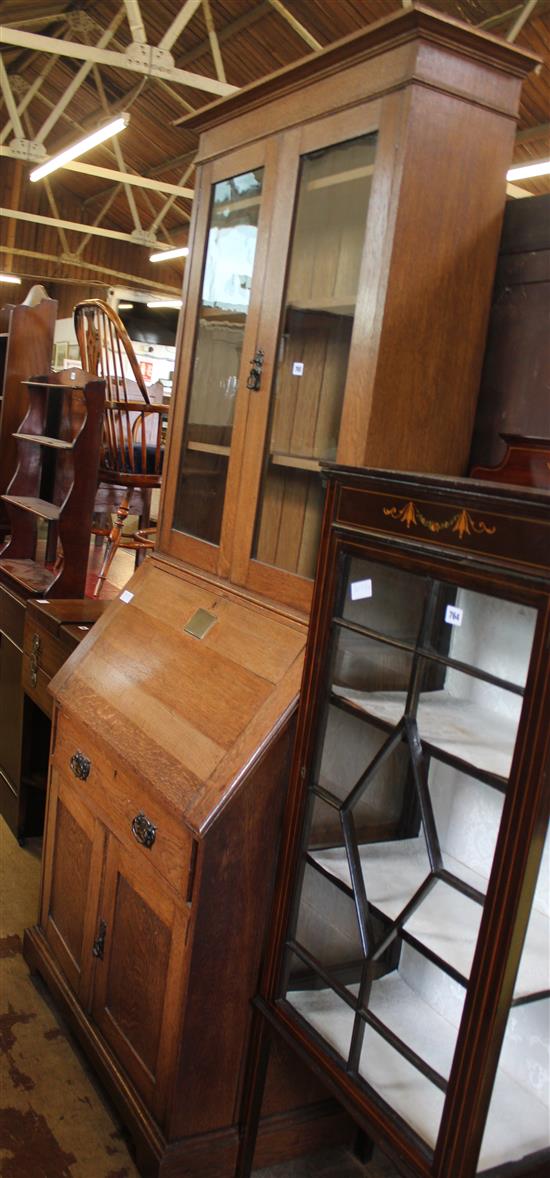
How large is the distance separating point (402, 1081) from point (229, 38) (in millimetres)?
8596

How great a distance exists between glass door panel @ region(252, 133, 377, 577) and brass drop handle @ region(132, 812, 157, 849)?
0.60 m

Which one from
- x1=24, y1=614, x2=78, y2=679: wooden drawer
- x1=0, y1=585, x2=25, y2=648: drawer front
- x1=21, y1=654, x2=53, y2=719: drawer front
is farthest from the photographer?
x1=0, y1=585, x2=25, y2=648: drawer front

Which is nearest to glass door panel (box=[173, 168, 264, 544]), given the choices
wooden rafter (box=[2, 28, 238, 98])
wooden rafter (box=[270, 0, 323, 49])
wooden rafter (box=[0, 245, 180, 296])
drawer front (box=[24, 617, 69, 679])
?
drawer front (box=[24, 617, 69, 679])

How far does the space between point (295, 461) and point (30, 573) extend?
2.02 metres

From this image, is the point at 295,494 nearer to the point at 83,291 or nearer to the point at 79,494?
the point at 79,494

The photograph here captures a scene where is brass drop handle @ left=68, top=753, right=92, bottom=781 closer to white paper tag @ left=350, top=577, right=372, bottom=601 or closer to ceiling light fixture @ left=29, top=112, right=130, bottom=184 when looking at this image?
white paper tag @ left=350, top=577, right=372, bottom=601

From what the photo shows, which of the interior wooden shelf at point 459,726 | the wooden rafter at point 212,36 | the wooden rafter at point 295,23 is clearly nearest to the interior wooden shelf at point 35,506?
the interior wooden shelf at point 459,726

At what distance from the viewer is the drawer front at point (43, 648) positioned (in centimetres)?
280

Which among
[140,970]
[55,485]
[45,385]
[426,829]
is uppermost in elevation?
[45,385]

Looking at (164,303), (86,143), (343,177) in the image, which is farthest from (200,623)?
(164,303)

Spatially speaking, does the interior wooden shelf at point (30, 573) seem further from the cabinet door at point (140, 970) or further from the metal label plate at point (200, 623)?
the cabinet door at point (140, 970)

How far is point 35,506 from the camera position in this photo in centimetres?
375

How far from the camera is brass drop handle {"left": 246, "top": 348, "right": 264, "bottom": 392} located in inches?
78.0

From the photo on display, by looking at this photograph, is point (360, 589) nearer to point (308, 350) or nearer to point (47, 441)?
point (308, 350)
